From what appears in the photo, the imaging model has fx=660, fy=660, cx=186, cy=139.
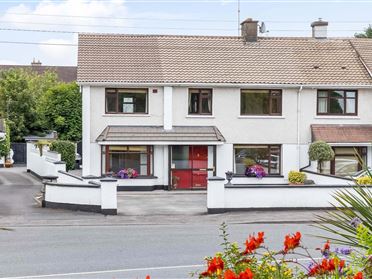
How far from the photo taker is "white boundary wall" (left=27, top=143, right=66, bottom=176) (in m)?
30.3

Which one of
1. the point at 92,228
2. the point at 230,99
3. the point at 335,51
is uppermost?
the point at 335,51

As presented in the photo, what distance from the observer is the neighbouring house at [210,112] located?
30688 mm

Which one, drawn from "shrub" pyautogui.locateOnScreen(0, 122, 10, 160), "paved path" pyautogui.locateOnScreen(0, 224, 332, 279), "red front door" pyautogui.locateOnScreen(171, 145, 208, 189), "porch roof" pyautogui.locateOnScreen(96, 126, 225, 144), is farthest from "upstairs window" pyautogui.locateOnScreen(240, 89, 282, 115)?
"shrub" pyautogui.locateOnScreen(0, 122, 10, 160)

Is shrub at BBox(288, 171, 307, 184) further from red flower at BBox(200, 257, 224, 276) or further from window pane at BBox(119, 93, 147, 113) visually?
red flower at BBox(200, 257, 224, 276)

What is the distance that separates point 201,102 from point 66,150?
39.2ft

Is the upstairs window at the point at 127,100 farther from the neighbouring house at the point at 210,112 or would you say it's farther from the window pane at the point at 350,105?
the window pane at the point at 350,105

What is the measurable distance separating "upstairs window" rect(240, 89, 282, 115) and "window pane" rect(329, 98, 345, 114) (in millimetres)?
2597

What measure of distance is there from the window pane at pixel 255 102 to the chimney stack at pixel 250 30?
153 inches

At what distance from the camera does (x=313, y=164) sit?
Result: 31203 mm

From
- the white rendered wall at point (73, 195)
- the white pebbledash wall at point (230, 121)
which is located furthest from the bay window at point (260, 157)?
the white rendered wall at point (73, 195)

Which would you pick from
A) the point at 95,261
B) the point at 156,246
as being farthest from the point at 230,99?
the point at 95,261

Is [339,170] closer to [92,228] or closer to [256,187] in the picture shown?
[256,187]

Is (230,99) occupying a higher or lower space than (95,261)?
higher

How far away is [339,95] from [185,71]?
7.61 meters
